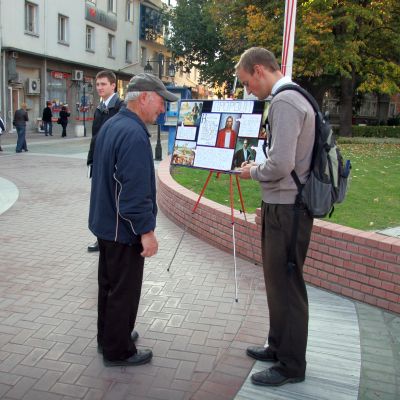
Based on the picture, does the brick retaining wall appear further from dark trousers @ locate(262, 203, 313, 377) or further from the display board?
dark trousers @ locate(262, 203, 313, 377)

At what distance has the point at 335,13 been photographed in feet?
73.8

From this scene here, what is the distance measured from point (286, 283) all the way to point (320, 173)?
713 mm

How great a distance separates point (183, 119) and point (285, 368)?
9.30ft

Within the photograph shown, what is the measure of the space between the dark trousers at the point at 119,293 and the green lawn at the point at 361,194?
3.32 meters

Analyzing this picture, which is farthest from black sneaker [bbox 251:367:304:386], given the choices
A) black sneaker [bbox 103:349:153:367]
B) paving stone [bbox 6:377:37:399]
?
paving stone [bbox 6:377:37:399]

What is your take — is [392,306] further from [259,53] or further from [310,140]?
[259,53]

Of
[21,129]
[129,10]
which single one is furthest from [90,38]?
[21,129]

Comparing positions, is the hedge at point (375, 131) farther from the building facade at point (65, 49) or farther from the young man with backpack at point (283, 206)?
the young man with backpack at point (283, 206)

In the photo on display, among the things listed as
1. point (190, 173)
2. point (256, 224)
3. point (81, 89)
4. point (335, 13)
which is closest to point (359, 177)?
point (190, 173)

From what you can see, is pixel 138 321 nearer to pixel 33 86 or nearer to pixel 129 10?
pixel 33 86

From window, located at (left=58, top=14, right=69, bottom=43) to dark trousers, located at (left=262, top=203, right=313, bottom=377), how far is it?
29913 millimetres

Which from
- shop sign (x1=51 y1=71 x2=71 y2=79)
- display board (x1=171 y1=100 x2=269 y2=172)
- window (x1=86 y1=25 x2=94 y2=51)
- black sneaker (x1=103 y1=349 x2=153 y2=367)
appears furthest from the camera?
window (x1=86 y1=25 x2=94 y2=51)

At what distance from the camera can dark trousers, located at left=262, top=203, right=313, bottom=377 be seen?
9.87 ft

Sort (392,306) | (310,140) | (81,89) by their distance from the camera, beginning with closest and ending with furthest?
(310,140), (392,306), (81,89)
